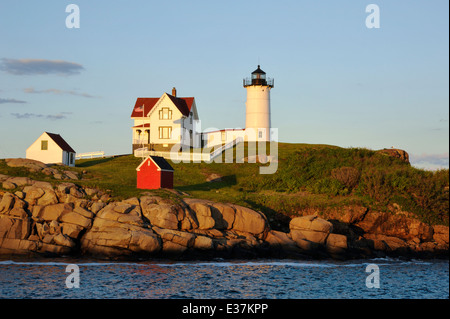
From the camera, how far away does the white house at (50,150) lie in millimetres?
58906

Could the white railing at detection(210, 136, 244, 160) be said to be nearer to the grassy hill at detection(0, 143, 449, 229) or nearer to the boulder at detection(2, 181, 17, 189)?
the grassy hill at detection(0, 143, 449, 229)

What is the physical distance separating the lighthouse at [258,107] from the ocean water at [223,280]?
39.7 meters

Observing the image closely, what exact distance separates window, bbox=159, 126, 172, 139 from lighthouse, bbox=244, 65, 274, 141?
38.6ft

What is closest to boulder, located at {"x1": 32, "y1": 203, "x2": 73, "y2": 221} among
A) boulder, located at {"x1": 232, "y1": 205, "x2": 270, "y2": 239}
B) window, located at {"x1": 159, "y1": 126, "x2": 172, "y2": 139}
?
boulder, located at {"x1": 232, "y1": 205, "x2": 270, "y2": 239}

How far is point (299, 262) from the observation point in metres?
36.0

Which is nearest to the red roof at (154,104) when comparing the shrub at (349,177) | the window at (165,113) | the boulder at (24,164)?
the window at (165,113)

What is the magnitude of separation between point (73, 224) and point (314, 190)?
893 inches

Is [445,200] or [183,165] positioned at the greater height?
[183,165]

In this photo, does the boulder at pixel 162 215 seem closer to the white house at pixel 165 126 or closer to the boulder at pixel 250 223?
the boulder at pixel 250 223

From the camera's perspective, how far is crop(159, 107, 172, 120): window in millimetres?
68750

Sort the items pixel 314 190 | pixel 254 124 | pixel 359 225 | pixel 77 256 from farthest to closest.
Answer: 1. pixel 254 124
2. pixel 314 190
3. pixel 359 225
4. pixel 77 256
